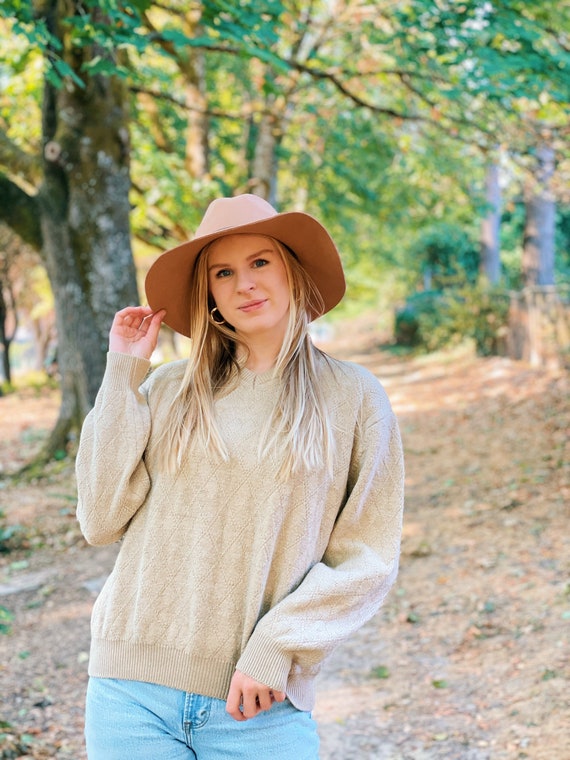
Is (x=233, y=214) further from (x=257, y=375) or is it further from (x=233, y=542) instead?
(x=233, y=542)

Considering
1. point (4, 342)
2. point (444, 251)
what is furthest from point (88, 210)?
point (444, 251)

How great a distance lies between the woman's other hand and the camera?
1.79 m

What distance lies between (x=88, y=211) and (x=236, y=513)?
599cm

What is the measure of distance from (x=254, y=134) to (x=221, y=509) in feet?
44.4

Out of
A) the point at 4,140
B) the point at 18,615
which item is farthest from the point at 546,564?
the point at 4,140

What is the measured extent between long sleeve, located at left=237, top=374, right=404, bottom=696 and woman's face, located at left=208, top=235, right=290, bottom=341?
333 millimetres

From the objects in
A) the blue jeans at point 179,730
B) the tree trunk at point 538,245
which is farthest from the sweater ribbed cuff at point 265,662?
the tree trunk at point 538,245

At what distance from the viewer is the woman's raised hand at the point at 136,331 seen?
83.4 inches

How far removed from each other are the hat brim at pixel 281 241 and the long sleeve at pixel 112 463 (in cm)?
29

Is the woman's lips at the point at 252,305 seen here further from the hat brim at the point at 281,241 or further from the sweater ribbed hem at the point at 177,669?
the sweater ribbed hem at the point at 177,669

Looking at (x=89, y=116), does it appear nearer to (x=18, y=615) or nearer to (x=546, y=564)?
(x=18, y=615)

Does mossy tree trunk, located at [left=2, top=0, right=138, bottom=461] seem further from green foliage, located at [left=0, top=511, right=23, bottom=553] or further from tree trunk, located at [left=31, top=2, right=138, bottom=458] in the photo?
green foliage, located at [left=0, top=511, right=23, bottom=553]

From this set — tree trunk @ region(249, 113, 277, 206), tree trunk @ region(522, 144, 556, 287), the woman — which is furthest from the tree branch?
tree trunk @ region(522, 144, 556, 287)

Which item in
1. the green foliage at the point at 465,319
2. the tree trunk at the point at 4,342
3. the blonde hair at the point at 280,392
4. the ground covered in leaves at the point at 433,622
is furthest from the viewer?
the tree trunk at the point at 4,342
